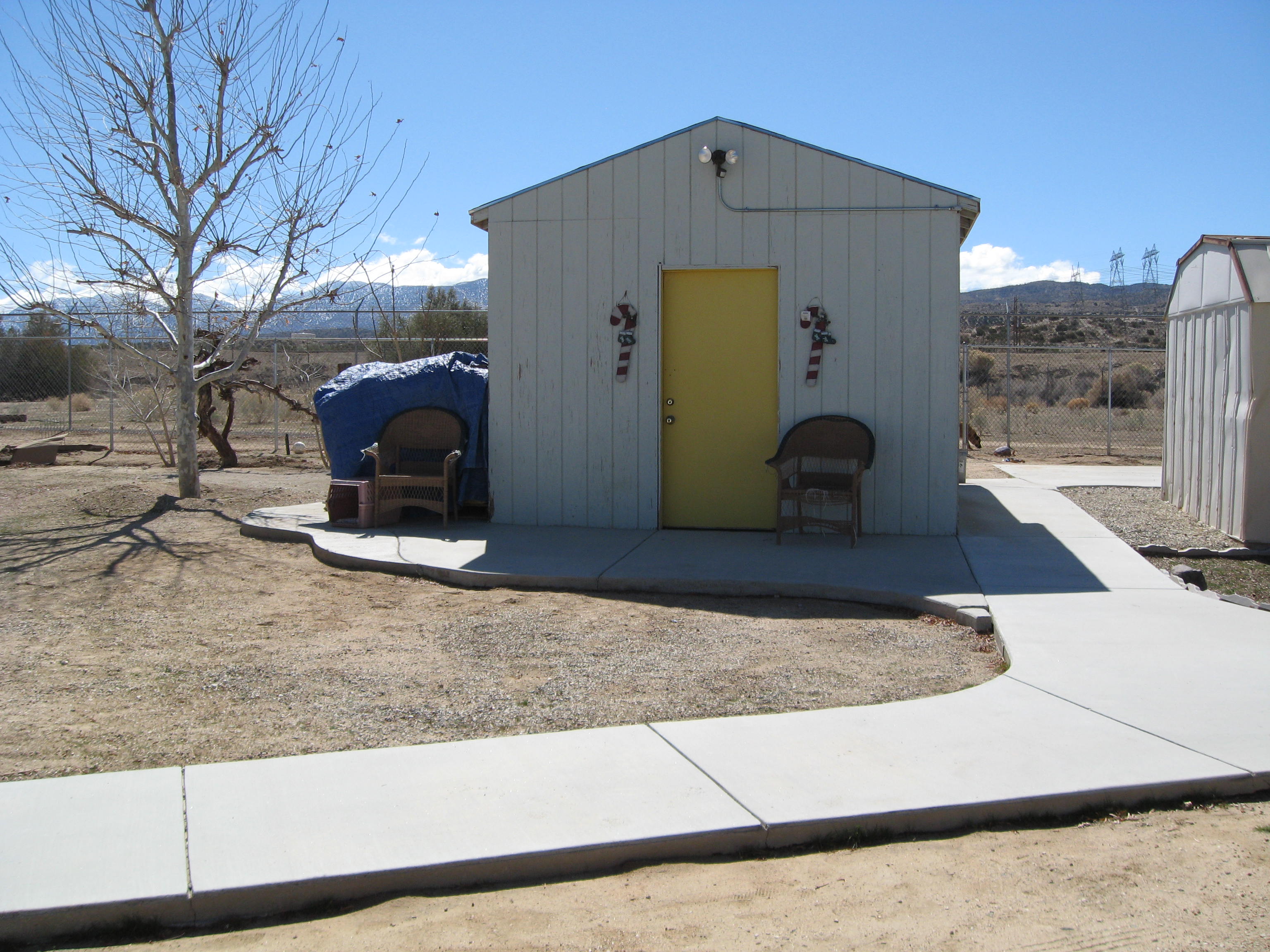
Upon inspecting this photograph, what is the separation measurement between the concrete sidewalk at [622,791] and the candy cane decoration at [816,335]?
399 cm

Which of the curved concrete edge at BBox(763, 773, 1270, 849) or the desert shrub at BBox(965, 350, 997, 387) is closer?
the curved concrete edge at BBox(763, 773, 1270, 849)

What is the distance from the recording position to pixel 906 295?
8.58 metres

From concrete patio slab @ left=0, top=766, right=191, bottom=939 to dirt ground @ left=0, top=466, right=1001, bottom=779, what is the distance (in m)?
0.31

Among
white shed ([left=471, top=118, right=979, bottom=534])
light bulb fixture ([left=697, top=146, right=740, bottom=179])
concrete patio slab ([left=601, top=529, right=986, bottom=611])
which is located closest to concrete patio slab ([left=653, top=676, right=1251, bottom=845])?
concrete patio slab ([left=601, top=529, right=986, bottom=611])

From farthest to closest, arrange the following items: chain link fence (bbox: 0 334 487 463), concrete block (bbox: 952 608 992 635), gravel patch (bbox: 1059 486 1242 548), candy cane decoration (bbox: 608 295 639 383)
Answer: chain link fence (bbox: 0 334 487 463) → gravel patch (bbox: 1059 486 1242 548) → candy cane decoration (bbox: 608 295 639 383) → concrete block (bbox: 952 608 992 635)

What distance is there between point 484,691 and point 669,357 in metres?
4.78

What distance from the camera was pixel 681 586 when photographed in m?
6.99

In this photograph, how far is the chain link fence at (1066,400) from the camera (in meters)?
17.6

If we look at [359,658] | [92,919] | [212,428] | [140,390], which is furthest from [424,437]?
[140,390]

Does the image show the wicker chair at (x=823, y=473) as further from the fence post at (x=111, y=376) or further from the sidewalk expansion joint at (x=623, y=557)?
the fence post at (x=111, y=376)

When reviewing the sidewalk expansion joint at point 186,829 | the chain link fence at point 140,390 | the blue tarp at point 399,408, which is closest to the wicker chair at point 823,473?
the blue tarp at point 399,408

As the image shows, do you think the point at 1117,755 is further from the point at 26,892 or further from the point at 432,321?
the point at 432,321

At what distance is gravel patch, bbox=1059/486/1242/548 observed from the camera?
920cm

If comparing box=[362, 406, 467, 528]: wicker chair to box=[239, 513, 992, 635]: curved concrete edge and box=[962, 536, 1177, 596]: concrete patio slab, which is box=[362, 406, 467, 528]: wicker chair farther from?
box=[962, 536, 1177, 596]: concrete patio slab
